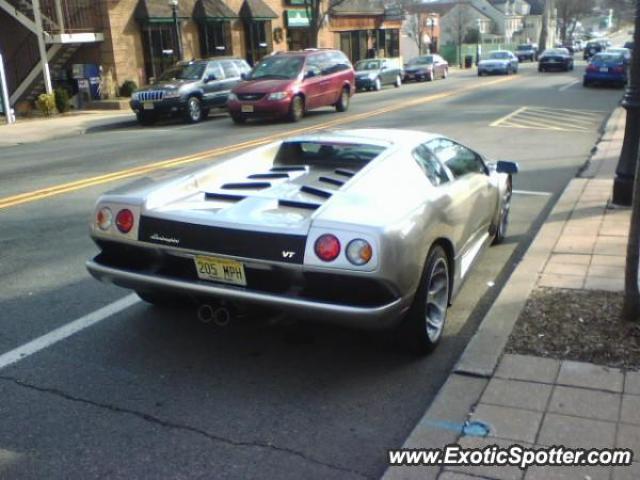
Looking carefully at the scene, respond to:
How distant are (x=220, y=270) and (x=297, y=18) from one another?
36197 millimetres

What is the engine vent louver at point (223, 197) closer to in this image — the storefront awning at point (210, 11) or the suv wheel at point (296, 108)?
the suv wheel at point (296, 108)

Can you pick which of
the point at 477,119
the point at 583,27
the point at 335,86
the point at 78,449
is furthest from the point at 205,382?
the point at 583,27

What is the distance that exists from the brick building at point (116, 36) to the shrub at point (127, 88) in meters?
0.32

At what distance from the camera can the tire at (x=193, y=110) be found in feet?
63.3

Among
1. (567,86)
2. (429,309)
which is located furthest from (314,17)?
(429,309)

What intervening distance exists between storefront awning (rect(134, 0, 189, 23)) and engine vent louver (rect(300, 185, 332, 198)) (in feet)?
81.1

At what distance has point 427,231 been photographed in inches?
157

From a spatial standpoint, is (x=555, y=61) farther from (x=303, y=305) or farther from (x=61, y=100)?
(x=303, y=305)

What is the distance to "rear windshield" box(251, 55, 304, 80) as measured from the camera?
747 inches

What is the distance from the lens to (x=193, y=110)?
19453mm

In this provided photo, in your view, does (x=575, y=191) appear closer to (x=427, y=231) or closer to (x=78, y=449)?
(x=427, y=231)

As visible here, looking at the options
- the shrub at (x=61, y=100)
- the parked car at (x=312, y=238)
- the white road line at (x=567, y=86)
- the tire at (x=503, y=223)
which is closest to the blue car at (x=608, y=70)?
the white road line at (x=567, y=86)

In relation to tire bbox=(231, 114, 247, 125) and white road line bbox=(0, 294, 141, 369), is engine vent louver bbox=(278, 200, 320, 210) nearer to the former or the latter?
white road line bbox=(0, 294, 141, 369)

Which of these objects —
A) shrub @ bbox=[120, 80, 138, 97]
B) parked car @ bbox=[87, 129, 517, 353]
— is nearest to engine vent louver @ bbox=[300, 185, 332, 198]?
parked car @ bbox=[87, 129, 517, 353]
